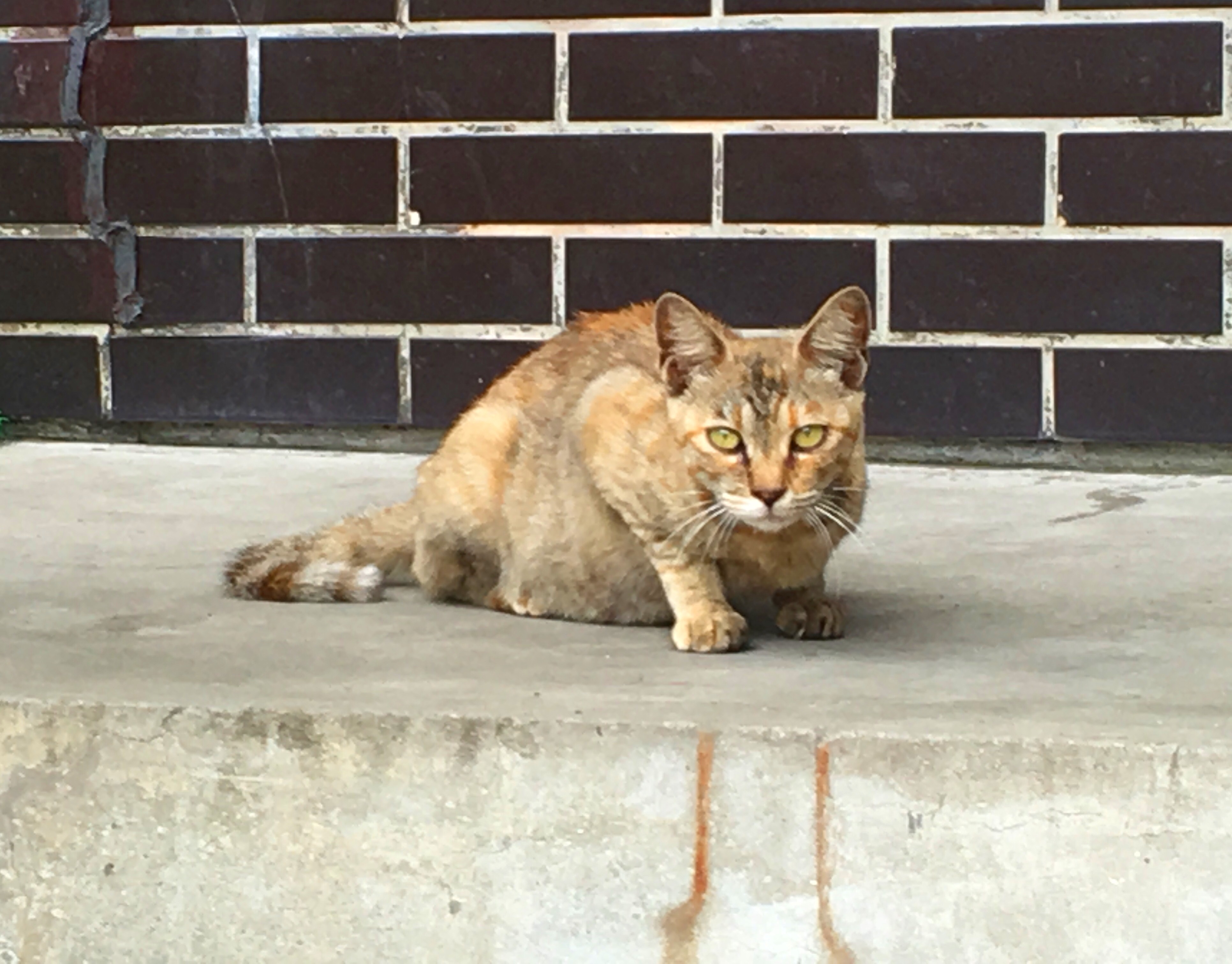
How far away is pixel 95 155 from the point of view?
3957 millimetres

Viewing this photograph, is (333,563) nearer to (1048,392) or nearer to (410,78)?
(410,78)

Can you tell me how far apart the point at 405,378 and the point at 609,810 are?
2301 mm

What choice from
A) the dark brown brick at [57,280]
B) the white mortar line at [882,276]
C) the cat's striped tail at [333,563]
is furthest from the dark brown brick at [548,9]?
the cat's striped tail at [333,563]

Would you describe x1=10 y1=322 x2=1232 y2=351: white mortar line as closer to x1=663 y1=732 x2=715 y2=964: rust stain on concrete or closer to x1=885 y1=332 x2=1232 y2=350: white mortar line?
x1=885 y1=332 x2=1232 y2=350: white mortar line

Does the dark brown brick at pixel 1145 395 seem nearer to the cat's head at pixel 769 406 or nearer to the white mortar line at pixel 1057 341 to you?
the white mortar line at pixel 1057 341

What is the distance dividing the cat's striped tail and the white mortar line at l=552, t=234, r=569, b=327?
122cm

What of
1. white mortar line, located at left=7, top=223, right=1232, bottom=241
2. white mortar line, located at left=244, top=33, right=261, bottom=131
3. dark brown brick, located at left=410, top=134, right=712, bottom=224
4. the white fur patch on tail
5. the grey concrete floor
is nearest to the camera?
the grey concrete floor

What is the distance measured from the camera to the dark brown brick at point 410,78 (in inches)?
149

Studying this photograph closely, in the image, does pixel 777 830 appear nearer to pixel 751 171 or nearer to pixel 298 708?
pixel 298 708

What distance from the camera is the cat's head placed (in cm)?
211

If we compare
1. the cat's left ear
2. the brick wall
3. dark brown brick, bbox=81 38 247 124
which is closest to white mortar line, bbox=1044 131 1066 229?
the brick wall

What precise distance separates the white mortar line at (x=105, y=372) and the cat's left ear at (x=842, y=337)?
2.31m

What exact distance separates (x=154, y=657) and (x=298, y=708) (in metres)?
0.34

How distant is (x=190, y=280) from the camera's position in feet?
13.1
